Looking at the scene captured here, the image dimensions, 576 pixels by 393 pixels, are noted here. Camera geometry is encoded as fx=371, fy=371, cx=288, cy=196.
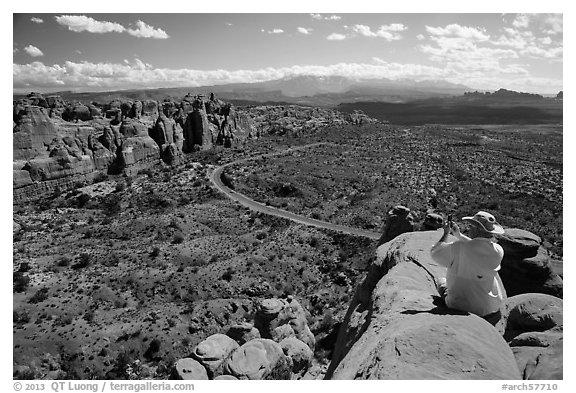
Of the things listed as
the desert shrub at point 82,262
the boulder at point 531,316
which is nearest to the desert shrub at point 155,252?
the desert shrub at point 82,262

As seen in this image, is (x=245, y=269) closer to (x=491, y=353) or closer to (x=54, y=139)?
(x=491, y=353)

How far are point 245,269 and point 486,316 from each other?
1091 inches

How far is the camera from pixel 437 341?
6043 mm

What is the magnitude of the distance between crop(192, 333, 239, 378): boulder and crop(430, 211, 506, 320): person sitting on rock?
1132cm

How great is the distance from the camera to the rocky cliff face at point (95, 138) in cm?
5566

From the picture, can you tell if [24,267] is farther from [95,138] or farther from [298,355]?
[95,138]

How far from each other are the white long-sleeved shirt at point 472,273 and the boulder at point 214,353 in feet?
37.1

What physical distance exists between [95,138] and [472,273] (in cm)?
7144

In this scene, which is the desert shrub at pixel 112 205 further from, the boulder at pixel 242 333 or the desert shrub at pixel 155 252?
the boulder at pixel 242 333

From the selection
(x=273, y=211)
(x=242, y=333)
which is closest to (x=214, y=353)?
(x=242, y=333)

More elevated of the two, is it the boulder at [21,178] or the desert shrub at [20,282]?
the boulder at [21,178]

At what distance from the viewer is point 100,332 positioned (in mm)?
23375

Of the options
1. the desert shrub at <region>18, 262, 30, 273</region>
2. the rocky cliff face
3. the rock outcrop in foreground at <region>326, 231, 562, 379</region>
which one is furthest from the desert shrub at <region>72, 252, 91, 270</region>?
the rock outcrop in foreground at <region>326, 231, 562, 379</region>

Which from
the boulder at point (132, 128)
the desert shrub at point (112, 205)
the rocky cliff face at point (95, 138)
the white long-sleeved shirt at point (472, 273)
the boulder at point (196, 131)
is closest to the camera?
the white long-sleeved shirt at point (472, 273)
